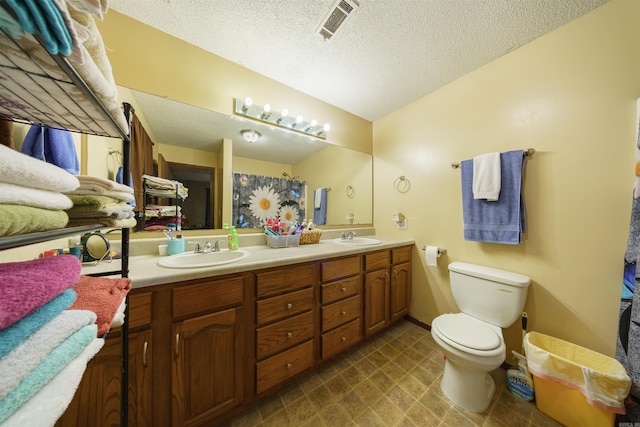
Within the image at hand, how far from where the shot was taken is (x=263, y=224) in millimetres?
1697

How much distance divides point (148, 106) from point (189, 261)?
40.0 inches

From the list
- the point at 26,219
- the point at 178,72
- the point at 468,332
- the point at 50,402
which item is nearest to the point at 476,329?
the point at 468,332

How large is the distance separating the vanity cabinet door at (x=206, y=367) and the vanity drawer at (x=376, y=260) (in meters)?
0.96

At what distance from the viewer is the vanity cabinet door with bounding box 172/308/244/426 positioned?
871 mm

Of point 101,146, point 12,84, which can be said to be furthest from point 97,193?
point 101,146

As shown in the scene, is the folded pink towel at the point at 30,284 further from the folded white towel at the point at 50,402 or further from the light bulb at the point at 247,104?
the light bulb at the point at 247,104

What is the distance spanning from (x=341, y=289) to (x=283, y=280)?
47 cm

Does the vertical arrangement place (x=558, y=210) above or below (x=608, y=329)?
above

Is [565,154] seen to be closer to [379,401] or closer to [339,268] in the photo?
[339,268]

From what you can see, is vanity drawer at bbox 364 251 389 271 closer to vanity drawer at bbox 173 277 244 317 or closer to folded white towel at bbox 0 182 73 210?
vanity drawer at bbox 173 277 244 317

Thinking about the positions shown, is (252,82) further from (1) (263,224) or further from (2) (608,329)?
(2) (608,329)

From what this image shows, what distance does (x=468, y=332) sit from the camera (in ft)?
3.92

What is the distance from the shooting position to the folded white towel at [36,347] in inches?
9.8

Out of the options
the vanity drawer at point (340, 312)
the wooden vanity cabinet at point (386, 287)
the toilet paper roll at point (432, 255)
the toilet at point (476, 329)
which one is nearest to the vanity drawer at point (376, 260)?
the wooden vanity cabinet at point (386, 287)
